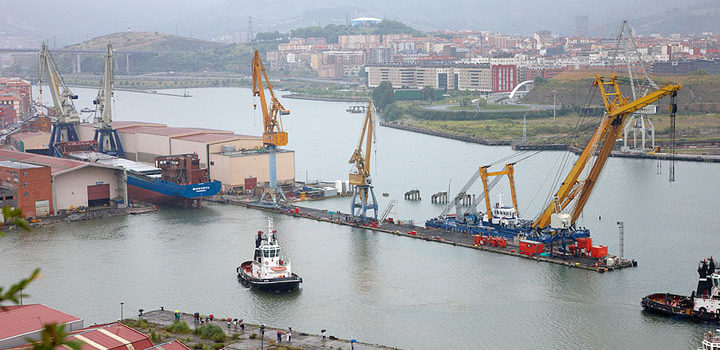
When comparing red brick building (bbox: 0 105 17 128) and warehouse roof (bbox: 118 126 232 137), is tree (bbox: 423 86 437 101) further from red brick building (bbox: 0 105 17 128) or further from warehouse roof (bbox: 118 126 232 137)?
warehouse roof (bbox: 118 126 232 137)

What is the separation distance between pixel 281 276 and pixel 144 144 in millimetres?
8396

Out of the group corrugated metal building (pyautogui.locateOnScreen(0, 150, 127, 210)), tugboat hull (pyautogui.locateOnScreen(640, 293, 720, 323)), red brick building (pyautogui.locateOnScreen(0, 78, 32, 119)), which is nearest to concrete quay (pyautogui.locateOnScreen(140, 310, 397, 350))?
tugboat hull (pyautogui.locateOnScreen(640, 293, 720, 323))

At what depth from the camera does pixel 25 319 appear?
6.24m

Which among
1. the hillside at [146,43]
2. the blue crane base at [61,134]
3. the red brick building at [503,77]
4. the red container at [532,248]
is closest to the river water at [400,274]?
the red container at [532,248]

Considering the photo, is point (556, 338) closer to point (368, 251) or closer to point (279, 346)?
point (279, 346)

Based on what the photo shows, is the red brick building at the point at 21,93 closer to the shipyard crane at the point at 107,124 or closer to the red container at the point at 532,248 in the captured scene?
the shipyard crane at the point at 107,124

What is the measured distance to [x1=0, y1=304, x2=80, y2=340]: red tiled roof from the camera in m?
5.99

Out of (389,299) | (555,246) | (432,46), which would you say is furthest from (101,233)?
(432,46)

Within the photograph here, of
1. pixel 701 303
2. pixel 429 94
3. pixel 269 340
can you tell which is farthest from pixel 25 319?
pixel 429 94

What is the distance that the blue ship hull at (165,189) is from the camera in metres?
13.0

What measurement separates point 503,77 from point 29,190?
2511 centimetres

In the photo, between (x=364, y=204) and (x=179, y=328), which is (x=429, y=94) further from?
(x=179, y=328)

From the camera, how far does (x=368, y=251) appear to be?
10.4m

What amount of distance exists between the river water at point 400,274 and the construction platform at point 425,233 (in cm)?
15
